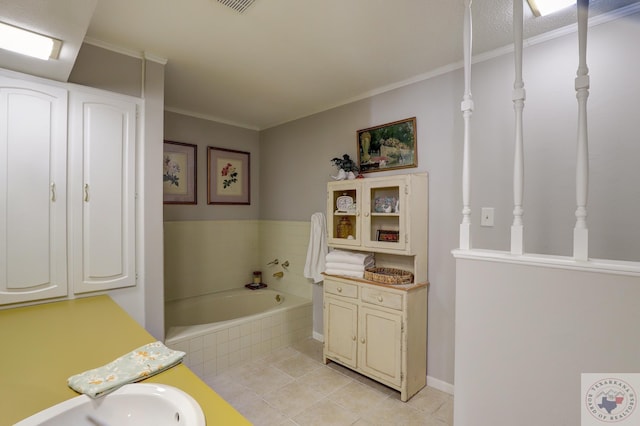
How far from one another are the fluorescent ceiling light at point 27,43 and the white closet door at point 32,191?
307mm

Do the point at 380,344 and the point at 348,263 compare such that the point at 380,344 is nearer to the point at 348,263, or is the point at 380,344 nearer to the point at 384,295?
the point at 384,295

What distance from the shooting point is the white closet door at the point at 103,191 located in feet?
6.03

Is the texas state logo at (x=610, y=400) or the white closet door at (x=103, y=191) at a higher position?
the white closet door at (x=103, y=191)

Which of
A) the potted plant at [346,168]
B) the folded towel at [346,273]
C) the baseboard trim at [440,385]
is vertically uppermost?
the potted plant at [346,168]

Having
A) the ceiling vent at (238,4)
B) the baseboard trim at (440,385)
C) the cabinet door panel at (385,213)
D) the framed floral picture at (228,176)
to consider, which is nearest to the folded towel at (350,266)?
the cabinet door panel at (385,213)

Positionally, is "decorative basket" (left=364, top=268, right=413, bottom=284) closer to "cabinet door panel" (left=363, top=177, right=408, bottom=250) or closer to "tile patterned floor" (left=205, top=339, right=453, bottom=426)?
"cabinet door panel" (left=363, top=177, right=408, bottom=250)

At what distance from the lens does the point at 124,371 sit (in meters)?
1.00

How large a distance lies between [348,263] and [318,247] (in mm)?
551

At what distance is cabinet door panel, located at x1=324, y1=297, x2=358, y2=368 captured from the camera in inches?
99.3

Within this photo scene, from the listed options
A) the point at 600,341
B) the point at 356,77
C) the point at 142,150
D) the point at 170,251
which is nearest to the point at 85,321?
the point at 142,150

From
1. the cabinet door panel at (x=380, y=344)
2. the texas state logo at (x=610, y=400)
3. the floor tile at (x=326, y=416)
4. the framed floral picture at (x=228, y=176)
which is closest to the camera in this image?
the texas state logo at (x=610, y=400)

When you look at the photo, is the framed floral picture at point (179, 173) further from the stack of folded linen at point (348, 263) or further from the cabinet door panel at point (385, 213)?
the cabinet door panel at point (385, 213)

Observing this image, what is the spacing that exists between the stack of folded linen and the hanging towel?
344mm

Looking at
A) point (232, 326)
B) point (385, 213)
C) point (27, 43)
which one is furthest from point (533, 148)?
point (27, 43)
